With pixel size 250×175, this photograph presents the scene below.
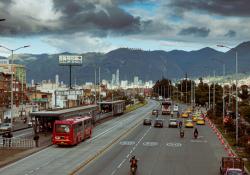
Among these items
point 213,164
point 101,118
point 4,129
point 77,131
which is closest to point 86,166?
point 213,164

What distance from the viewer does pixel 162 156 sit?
41562 mm

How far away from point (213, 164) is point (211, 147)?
12522 millimetres

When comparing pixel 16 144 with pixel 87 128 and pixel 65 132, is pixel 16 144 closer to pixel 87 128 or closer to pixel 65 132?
pixel 65 132

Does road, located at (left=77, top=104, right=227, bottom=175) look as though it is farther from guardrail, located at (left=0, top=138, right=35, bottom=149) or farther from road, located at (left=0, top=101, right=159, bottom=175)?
guardrail, located at (left=0, top=138, right=35, bottom=149)

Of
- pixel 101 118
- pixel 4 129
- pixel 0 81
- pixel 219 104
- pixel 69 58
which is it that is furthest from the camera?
pixel 69 58

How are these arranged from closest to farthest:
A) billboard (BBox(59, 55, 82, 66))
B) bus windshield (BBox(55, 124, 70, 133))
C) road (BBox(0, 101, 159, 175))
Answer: road (BBox(0, 101, 159, 175)) → bus windshield (BBox(55, 124, 70, 133)) → billboard (BBox(59, 55, 82, 66))

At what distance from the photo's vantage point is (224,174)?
2917 centimetres

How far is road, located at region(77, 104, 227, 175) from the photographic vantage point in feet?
110

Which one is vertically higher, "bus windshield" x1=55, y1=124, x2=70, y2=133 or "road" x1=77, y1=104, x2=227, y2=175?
"bus windshield" x1=55, y1=124, x2=70, y2=133

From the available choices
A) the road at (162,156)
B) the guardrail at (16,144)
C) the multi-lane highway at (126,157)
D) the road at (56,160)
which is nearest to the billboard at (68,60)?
the road at (162,156)

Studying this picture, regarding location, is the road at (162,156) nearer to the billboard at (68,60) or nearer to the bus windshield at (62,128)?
the bus windshield at (62,128)

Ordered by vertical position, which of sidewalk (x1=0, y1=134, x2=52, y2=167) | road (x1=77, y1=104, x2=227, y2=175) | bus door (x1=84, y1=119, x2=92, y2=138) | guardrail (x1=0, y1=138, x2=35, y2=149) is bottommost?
road (x1=77, y1=104, x2=227, y2=175)

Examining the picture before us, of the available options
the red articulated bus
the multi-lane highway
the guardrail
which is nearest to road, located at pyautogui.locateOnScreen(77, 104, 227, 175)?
the multi-lane highway

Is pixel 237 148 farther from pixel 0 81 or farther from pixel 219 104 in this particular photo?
pixel 0 81
